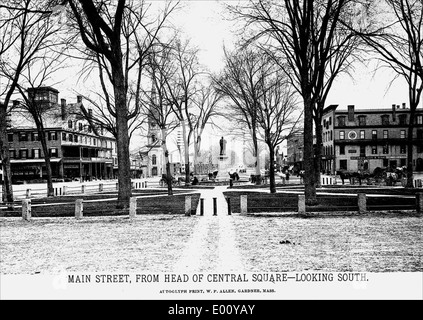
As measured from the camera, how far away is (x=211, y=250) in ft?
27.1

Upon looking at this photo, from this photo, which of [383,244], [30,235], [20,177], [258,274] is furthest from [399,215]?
[20,177]

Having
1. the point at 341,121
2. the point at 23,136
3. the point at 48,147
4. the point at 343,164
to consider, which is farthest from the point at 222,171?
the point at 23,136

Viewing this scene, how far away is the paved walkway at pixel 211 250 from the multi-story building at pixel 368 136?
5523 cm

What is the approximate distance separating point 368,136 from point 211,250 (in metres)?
61.3

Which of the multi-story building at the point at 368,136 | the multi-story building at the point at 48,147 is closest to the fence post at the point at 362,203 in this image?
the multi-story building at the point at 368,136

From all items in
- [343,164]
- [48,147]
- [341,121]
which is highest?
[341,121]

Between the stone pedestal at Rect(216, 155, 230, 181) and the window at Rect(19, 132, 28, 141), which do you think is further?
the window at Rect(19, 132, 28, 141)

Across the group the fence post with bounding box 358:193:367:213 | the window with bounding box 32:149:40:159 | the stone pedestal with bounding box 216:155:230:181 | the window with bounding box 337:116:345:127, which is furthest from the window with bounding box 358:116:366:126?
the fence post with bounding box 358:193:367:213

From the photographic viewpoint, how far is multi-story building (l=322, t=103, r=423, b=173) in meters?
61.8

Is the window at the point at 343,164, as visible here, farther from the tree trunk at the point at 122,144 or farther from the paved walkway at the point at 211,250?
the paved walkway at the point at 211,250

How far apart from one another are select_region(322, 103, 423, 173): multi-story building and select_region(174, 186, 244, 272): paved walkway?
55230 millimetres

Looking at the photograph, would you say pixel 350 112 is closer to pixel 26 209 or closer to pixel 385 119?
pixel 385 119

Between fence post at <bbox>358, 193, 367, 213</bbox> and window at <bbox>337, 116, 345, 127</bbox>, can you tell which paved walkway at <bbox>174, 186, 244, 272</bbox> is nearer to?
fence post at <bbox>358, 193, 367, 213</bbox>

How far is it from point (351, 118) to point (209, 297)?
6408 cm
